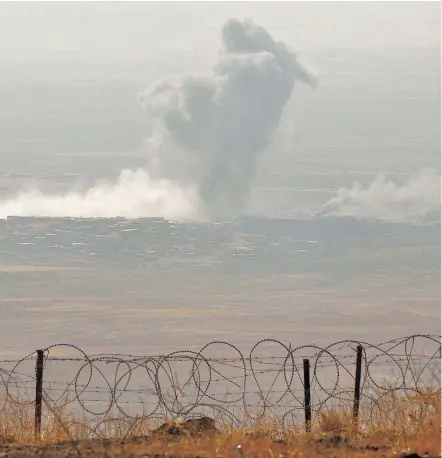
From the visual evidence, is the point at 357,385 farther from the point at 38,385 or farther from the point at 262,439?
the point at 38,385

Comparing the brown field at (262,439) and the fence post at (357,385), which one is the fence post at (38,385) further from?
the fence post at (357,385)

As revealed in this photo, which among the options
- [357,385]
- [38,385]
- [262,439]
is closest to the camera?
[262,439]

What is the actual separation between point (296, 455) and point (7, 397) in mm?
5458

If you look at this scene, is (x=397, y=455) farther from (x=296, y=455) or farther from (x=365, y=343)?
(x=365, y=343)

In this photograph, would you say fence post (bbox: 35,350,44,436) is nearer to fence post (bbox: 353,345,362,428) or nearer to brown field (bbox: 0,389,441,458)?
brown field (bbox: 0,389,441,458)

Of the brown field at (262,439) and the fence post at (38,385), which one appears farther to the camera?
the fence post at (38,385)

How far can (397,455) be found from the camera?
13.9 metres

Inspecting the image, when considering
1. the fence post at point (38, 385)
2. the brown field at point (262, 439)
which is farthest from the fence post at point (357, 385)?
the fence post at point (38, 385)

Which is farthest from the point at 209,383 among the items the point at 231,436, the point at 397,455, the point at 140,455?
the point at 397,455

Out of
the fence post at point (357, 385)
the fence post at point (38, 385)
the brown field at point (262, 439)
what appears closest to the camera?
the brown field at point (262, 439)

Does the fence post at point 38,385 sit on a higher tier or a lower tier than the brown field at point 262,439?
higher

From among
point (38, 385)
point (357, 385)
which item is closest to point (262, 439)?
point (357, 385)

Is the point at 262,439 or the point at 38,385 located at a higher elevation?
the point at 38,385

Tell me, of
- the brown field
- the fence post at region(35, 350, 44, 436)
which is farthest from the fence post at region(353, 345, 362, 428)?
the fence post at region(35, 350, 44, 436)
